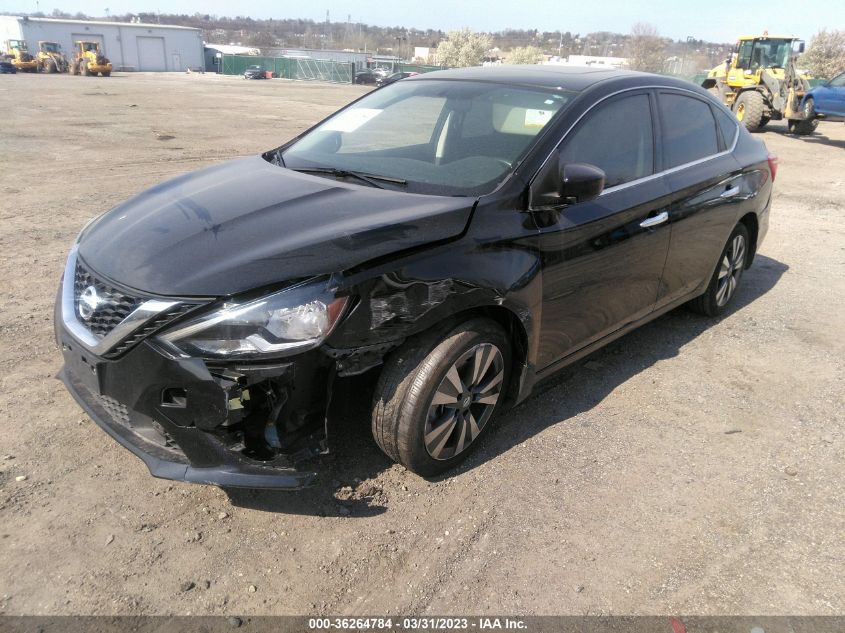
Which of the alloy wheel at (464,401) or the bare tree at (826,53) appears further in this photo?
the bare tree at (826,53)

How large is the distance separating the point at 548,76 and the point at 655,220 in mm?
1038

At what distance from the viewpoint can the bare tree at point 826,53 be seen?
161 feet

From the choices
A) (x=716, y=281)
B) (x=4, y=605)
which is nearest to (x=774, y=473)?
(x=716, y=281)

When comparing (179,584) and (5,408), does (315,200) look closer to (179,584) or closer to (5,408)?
(179,584)

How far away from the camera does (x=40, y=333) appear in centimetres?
407

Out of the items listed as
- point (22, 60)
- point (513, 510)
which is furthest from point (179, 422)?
point (22, 60)

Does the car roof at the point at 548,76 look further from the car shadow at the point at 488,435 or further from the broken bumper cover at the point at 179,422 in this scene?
the broken bumper cover at the point at 179,422

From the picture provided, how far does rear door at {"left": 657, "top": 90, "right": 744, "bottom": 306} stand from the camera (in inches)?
153

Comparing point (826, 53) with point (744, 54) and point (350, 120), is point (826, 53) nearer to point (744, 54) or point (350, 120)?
point (744, 54)

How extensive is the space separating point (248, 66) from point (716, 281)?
229 feet

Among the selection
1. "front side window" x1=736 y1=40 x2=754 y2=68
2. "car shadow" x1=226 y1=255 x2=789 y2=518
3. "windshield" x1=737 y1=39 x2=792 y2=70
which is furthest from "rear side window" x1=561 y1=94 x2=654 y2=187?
"front side window" x1=736 y1=40 x2=754 y2=68

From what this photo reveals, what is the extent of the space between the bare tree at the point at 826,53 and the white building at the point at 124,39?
67.4 metres

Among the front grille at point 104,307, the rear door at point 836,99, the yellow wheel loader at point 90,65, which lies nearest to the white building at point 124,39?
the yellow wheel loader at point 90,65

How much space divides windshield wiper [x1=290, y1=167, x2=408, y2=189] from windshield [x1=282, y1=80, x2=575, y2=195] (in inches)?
1.1
